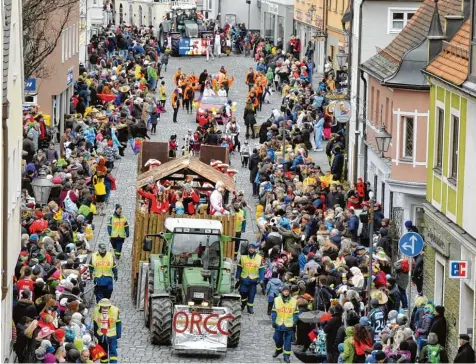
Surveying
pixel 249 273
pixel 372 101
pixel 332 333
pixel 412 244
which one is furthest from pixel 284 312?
pixel 372 101

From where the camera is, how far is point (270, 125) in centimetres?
5922

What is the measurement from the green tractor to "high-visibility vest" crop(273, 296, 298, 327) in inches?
37.8

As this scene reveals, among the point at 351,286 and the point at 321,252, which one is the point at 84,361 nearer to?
the point at 351,286

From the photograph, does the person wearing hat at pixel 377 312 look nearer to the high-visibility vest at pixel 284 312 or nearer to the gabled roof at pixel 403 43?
the high-visibility vest at pixel 284 312

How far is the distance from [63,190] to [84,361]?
1590 cm

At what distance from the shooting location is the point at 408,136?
42125mm

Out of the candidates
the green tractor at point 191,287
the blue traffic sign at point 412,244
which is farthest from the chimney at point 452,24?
the green tractor at point 191,287

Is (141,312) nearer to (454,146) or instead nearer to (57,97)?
(454,146)

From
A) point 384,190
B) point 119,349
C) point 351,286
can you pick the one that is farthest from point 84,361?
point 384,190

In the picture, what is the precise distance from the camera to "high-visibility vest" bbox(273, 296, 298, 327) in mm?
31391

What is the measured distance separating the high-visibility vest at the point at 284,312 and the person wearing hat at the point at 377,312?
4.66 ft

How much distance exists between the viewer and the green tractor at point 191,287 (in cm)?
3155

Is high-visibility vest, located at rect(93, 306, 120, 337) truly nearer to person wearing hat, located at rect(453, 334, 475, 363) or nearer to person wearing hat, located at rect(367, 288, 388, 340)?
person wearing hat, located at rect(367, 288, 388, 340)

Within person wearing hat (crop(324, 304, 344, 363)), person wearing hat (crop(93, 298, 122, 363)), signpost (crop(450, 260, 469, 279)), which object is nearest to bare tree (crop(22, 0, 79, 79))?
person wearing hat (crop(93, 298, 122, 363))
